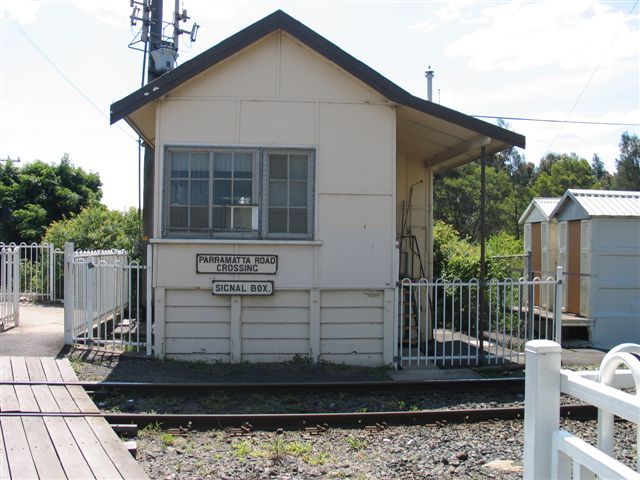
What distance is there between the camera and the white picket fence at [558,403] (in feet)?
8.43

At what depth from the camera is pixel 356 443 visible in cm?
614

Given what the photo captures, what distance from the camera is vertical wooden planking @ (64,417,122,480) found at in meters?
4.82

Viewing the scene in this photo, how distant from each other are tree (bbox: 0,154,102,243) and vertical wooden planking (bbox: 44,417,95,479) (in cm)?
2574

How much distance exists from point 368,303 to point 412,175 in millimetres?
3899

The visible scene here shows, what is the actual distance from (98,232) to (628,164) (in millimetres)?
42458

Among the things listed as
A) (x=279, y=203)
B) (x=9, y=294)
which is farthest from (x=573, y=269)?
(x=9, y=294)

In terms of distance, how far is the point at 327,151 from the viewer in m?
9.73

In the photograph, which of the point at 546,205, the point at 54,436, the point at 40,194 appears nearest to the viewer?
the point at 54,436

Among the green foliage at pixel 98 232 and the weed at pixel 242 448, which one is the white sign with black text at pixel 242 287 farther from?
the green foliage at pixel 98 232

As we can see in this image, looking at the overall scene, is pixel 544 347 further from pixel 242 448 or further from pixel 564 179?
pixel 564 179

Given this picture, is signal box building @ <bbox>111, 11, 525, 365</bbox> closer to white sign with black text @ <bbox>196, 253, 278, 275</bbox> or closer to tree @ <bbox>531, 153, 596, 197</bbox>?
white sign with black text @ <bbox>196, 253, 278, 275</bbox>

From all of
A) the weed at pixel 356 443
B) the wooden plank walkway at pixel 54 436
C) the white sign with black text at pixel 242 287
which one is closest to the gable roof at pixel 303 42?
the white sign with black text at pixel 242 287

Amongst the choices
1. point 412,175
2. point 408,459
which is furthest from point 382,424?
point 412,175

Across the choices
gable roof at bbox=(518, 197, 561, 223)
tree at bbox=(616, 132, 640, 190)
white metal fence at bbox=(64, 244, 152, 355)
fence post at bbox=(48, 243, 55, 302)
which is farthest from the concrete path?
tree at bbox=(616, 132, 640, 190)
